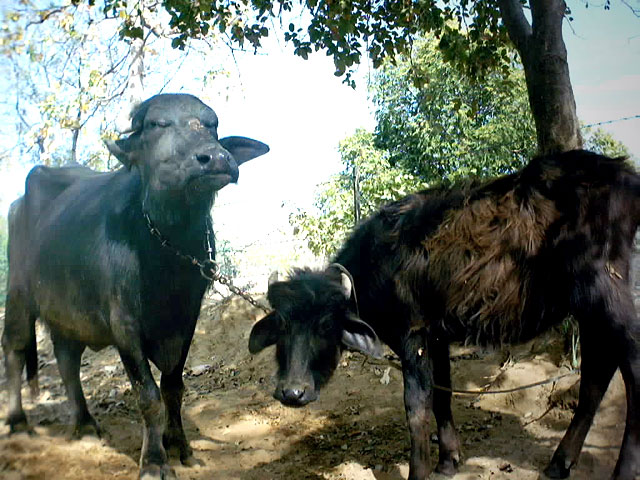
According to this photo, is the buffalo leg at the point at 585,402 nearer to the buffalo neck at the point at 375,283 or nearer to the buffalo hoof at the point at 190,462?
the buffalo neck at the point at 375,283

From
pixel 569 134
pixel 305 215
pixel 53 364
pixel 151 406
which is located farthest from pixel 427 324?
pixel 305 215

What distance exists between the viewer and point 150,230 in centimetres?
374

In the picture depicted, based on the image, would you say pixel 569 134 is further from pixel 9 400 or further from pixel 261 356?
pixel 9 400

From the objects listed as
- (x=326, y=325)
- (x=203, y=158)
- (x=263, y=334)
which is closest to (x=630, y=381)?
(x=326, y=325)

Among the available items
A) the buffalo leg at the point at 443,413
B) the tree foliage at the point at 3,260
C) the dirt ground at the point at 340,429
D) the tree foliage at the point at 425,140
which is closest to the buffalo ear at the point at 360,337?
the buffalo leg at the point at 443,413

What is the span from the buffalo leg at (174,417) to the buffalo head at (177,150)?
1.41m

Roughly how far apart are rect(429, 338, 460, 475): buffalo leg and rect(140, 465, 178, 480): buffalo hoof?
1.81m

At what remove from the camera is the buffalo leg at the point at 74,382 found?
4.81 m

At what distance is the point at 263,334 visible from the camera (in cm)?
375

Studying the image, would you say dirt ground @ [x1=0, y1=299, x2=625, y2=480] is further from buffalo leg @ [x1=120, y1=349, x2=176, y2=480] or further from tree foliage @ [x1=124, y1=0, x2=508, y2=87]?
tree foliage @ [x1=124, y1=0, x2=508, y2=87]

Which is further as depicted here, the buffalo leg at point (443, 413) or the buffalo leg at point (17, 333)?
the buffalo leg at point (17, 333)

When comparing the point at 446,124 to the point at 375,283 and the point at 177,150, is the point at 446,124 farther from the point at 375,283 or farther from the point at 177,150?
the point at 177,150

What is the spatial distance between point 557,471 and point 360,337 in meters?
1.49

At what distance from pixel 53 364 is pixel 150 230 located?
18.1 ft
